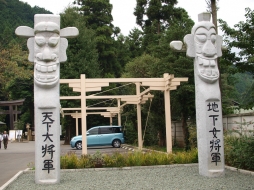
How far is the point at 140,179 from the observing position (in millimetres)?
8961

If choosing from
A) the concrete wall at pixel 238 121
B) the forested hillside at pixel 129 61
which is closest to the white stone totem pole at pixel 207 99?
the forested hillside at pixel 129 61

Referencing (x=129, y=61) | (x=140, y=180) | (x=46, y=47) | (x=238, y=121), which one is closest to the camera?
(x=140, y=180)

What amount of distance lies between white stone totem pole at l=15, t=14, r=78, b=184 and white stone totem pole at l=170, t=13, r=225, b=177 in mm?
2934

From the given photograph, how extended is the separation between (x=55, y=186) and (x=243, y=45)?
20.6 feet

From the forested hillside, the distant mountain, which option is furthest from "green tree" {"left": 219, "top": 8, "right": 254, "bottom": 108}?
the distant mountain

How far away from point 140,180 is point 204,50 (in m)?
3.50

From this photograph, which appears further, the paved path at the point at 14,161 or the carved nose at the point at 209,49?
the paved path at the point at 14,161

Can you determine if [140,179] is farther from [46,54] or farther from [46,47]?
[46,47]

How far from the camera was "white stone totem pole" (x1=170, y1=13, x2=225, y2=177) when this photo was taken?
29.7 ft

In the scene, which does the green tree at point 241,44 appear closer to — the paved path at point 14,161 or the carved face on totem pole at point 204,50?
the carved face on totem pole at point 204,50

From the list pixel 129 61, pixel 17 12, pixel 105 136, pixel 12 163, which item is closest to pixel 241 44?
pixel 12 163

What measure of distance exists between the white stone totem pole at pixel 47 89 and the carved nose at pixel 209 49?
3.21 metres

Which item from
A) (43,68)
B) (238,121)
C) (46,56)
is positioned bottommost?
(238,121)

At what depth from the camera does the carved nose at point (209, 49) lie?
9336 mm
